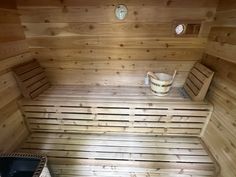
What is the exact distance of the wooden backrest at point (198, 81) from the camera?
1.63 meters

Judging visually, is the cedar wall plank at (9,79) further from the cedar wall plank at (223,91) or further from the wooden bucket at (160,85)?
the cedar wall plank at (223,91)

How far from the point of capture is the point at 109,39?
6.33 feet

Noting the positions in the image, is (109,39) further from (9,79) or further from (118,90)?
(9,79)

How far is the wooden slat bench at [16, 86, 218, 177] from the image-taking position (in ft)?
4.91

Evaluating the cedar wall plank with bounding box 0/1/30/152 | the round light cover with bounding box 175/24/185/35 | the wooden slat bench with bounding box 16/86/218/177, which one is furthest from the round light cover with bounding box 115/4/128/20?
the cedar wall plank with bounding box 0/1/30/152

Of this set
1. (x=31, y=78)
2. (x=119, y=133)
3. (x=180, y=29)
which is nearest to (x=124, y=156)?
(x=119, y=133)

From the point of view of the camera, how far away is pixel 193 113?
1.67 metres

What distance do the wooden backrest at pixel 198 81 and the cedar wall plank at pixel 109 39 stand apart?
14 cm

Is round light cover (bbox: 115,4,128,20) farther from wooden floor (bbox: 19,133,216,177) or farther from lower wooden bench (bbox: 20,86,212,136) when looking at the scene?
wooden floor (bbox: 19,133,216,177)

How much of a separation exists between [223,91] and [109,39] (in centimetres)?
130

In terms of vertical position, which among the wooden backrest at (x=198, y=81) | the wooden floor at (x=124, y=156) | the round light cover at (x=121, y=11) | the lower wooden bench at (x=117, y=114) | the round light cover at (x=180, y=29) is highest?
the round light cover at (x=121, y=11)

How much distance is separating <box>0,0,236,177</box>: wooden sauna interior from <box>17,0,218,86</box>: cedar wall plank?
11 millimetres

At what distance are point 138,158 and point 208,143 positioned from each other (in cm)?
75

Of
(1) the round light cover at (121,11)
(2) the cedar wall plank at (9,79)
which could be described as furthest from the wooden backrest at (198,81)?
(2) the cedar wall plank at (9,79)
